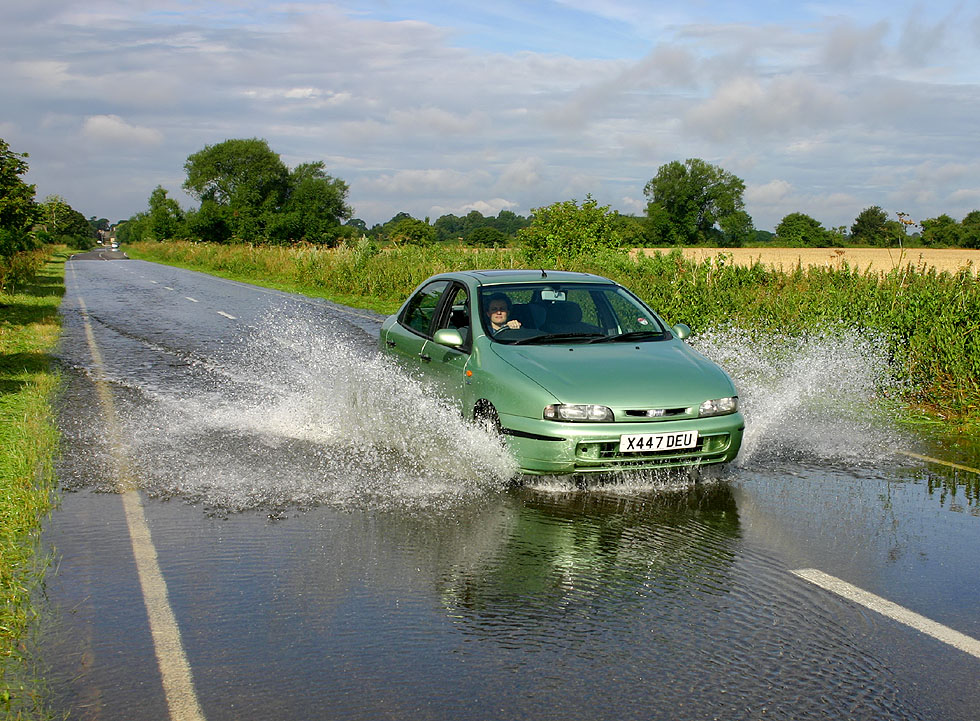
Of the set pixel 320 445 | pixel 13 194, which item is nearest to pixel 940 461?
pixel 320 445

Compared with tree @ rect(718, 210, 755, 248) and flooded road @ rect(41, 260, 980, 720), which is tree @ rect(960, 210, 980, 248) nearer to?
tree @ rect(718, 210, 755, 248)

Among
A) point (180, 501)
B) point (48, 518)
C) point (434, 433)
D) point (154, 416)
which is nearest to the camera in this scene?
point (48, 518)

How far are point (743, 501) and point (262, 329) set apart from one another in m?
14.6

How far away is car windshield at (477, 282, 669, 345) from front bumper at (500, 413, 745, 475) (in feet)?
4.01

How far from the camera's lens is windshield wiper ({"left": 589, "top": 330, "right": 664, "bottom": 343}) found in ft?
26.4

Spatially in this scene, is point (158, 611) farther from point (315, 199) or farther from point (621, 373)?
point (315, 199)

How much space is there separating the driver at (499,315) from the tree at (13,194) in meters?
24.0

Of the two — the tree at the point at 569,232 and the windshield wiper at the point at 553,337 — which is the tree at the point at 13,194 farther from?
the windshield wiper at the point at 553,337

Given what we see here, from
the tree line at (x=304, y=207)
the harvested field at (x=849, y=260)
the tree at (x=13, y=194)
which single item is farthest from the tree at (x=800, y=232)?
the tree at (x=13, y=194)

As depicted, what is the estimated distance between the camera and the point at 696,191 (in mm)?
126938

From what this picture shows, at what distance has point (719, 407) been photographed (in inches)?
277

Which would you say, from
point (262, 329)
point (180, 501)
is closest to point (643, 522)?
point (180, 501)

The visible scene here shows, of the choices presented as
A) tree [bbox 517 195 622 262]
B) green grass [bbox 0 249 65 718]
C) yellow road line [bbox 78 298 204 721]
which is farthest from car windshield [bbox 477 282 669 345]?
tree [bbox 517 195 622 262]

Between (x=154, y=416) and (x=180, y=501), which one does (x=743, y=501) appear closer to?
(x=180, y=501)
